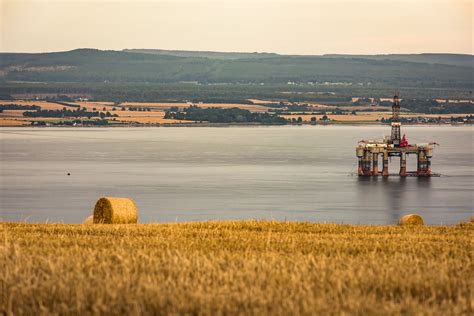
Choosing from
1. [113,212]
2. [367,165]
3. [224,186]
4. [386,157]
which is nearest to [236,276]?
[113,212]

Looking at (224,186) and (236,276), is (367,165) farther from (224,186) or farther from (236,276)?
(236,276)

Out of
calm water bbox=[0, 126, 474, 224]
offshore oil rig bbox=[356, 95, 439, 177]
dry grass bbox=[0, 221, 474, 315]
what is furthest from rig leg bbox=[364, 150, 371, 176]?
dry grass bbox=[0, 221, 474, 315]

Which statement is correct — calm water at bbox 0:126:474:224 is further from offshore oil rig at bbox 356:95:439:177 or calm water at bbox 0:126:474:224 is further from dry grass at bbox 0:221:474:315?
dry grass at bbox 0:221:474:315

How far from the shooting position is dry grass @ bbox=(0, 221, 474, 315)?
416 inches

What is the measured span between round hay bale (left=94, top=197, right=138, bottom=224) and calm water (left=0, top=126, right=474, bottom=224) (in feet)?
90.6

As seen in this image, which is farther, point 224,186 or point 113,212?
point 224,186

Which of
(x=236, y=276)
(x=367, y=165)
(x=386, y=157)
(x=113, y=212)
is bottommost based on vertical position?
(x=367, y=165)

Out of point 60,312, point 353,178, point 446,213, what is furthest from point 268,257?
point 353,178

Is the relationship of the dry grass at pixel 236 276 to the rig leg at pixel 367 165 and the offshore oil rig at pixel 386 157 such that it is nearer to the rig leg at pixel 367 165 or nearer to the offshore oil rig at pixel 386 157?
the rig leg at pixel 367 165

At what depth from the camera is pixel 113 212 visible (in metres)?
26.5

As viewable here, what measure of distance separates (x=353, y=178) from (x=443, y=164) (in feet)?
83.0

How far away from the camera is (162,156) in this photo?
4938 inches

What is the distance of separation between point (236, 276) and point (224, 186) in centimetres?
7104

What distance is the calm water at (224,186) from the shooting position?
6294 cm
